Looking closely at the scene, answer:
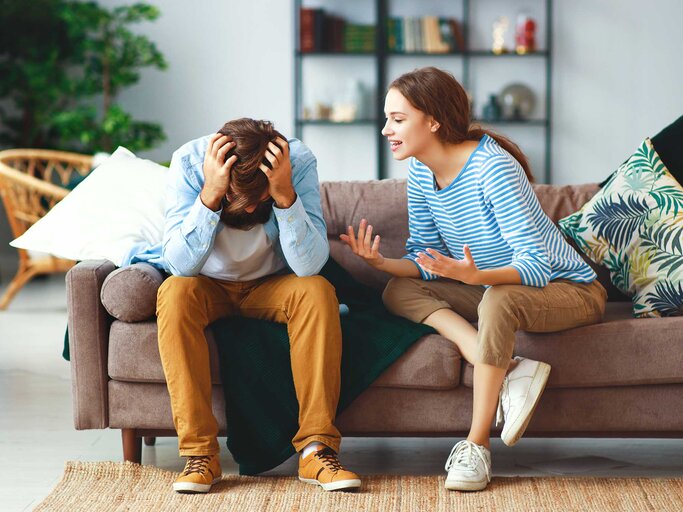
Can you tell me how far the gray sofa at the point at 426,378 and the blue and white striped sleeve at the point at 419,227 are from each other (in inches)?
14.2

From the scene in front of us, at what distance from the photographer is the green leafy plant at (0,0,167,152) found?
5.45 meters

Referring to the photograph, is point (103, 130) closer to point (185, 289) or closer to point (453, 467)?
point (185, 289)

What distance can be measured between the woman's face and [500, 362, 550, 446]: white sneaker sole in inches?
24.6

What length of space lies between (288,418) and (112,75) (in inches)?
152

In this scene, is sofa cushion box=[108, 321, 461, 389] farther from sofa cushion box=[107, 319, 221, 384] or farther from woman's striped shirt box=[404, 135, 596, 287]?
woman's striped shirt box=[404, 135, 596, 287]

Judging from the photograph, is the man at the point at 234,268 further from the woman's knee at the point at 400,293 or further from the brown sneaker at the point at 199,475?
the woman's knee at the point at 400,293

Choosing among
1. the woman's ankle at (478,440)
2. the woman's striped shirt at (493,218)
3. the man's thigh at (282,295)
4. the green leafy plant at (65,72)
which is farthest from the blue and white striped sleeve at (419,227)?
the green leafy plant at (65,72)

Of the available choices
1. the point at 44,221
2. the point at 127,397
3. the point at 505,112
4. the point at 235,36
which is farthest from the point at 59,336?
the point at 505,112

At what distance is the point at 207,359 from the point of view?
7.18 ft

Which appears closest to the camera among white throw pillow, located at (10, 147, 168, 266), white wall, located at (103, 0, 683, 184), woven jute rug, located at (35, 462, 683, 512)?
woven jute rug, located at (35, 462, 683, 512)

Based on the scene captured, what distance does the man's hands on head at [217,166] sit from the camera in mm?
2119

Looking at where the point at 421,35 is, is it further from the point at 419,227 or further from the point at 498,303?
the point at 498,303

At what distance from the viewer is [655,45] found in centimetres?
602

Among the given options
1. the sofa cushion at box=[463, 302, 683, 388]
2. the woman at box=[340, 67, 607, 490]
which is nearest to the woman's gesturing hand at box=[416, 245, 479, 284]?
the woman at box=[340, 67, 607, 490]
